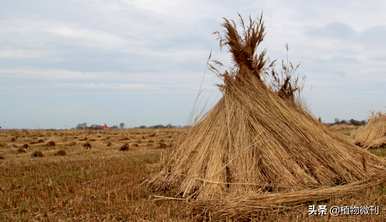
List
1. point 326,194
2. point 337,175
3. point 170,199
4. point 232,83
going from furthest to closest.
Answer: point 232,83 → point 337,175 → point 170,199 → point 326,194

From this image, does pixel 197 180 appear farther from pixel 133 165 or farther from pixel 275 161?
pixel 133 165

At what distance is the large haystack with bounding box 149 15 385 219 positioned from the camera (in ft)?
19.9

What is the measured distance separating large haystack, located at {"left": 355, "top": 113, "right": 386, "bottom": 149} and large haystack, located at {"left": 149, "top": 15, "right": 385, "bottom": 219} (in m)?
7.55

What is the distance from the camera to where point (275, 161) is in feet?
20.9

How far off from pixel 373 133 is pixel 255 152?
10078mm

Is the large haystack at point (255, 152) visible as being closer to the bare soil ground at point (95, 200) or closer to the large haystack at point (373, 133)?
the bare soil ground at point (95, 200)

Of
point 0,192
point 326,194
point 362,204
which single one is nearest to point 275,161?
point 326,194

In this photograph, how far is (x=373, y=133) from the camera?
15.3 metres

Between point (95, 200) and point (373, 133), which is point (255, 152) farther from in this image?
point (373, 133)

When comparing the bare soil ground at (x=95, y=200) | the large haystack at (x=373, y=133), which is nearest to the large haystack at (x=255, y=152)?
the bare soil ground at (x=95, y=200)

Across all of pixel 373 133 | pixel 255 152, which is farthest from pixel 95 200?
pixel 373 133

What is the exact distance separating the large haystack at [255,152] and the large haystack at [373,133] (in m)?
7.55

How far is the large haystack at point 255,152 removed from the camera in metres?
6.06

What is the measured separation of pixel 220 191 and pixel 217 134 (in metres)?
1.16
